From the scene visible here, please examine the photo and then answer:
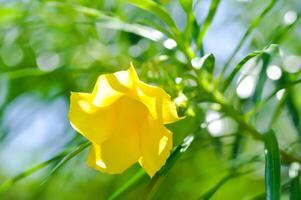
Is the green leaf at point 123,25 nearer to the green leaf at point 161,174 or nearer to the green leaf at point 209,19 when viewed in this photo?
the green leaf at point 209,19

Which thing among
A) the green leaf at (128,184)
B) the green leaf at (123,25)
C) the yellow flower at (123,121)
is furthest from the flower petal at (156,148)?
the green leaf at (123,25)

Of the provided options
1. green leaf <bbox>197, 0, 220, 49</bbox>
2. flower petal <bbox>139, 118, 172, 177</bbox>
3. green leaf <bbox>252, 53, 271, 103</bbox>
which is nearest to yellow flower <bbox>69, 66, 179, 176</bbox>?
flower petal <bbox>139, 118, 172, 177</bbox>

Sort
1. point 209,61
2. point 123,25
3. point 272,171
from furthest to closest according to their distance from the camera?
point 123,25 < point 209,61 < point 272,171

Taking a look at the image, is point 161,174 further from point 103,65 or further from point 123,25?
point 103,65

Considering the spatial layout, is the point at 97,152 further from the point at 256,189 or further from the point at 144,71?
the point at 256,189

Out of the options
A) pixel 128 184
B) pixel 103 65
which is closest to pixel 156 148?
pixel 128 184
